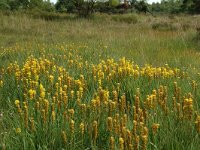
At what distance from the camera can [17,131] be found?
231 cm

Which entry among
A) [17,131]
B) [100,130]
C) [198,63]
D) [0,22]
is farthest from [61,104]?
[0,22]

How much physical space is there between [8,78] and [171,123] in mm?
2314

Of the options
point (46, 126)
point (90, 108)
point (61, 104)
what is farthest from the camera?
point (61, 104)

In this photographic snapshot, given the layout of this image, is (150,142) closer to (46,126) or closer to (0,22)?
(46,126)

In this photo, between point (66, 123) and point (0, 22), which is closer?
point (66, 123)

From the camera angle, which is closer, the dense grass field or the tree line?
the dense grass field

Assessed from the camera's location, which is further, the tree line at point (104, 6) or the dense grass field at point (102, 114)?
the tree line at point (104, 6)

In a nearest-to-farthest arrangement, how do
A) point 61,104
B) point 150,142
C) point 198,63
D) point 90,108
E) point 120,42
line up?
point 150,142, point 90,108, point 61,104, point 198,63, point 120,42

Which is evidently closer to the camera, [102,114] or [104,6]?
[102,114]

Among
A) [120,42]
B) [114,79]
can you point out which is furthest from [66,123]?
[120,42]

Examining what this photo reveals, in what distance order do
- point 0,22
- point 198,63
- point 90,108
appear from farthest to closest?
point 0,22 < point 198,63 < point 90,108

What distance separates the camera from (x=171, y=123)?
252cm

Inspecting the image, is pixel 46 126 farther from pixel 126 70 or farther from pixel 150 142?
pixel 126 70

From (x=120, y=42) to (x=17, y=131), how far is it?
25.5ft
